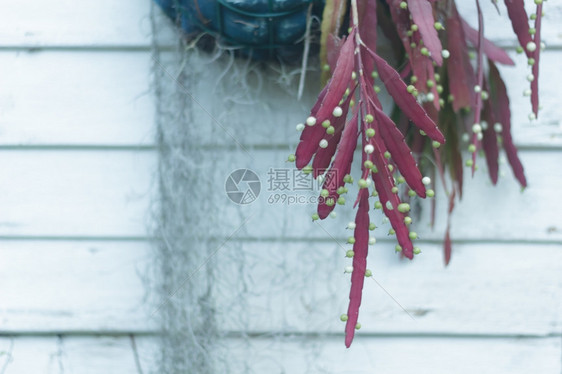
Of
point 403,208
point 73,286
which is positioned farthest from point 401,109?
point 73,286

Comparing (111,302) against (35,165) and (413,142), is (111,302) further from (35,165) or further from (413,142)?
(413,142)

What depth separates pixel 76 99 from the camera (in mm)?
844

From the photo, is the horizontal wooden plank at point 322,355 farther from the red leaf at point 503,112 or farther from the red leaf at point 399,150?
the red leaf at point 399,150

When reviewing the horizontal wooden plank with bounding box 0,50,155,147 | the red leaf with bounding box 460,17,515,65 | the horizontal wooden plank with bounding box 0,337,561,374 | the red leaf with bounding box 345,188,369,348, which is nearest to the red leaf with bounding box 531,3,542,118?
the red leaf with bounding box 460,17,515,65

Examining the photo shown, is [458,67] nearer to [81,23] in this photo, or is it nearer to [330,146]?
[330,146]

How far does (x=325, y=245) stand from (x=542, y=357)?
455 millimetres

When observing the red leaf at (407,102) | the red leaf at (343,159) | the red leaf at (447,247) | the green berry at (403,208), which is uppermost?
the red leaf at (407,102)

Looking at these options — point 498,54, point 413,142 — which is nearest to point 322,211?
point 413,142

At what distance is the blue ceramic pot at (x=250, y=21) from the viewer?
26.4 inches

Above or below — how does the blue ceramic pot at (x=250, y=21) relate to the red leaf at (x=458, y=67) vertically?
above

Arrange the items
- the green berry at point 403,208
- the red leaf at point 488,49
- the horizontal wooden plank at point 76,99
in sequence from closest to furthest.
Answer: the green berry at point 403,208
the red leaf at point 488,49
the horizontal wooden plank at point 76,99

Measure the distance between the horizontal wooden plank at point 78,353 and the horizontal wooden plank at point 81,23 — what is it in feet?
1.77

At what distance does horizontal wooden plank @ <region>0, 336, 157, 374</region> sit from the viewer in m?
Answer: 0.88

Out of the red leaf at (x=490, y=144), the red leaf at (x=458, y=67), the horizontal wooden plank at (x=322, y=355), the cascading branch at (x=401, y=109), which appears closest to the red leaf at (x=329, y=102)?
the cascading branch at (x=401, y=109)
